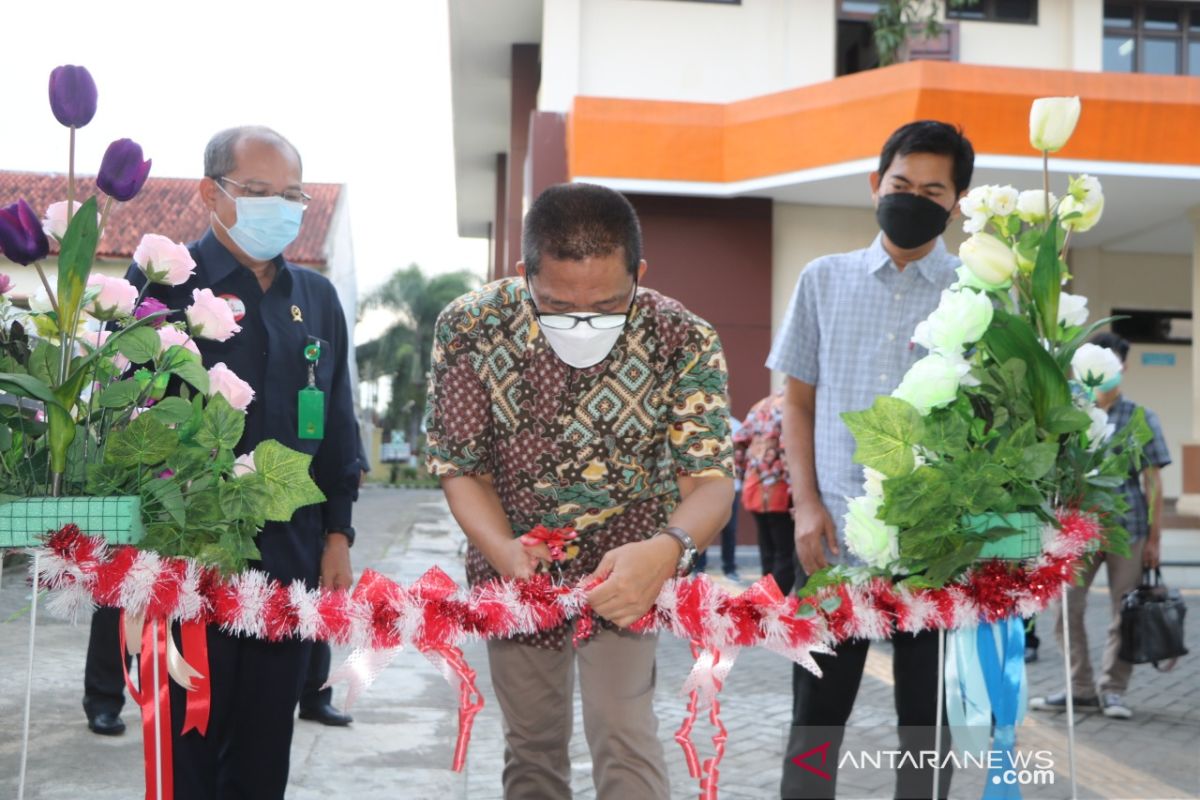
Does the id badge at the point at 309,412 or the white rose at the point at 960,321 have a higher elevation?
the white rose at the point at 960,321

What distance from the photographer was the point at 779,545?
25.0 ft

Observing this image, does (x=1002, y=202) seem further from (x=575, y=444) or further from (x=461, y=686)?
(x=461, y=686)

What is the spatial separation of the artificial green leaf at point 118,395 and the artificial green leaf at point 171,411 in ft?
0.20

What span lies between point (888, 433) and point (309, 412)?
1.53 m

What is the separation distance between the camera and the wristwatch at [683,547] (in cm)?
259

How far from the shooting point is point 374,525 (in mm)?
18500

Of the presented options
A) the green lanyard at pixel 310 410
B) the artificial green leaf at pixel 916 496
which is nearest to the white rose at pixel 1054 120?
the artificial green leaf at pixel 916 496

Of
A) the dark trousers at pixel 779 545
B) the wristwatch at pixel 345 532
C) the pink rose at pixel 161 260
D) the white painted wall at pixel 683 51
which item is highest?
the white painted wall at pixel 683 51

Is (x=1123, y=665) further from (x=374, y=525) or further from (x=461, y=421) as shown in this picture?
(x=374, y=525)

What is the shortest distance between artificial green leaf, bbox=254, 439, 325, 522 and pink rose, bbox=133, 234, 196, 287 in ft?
1.62

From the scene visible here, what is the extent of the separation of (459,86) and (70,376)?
57.0ft

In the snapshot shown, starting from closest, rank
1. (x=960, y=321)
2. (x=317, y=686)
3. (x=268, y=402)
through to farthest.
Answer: (x=960, y=321), (x=268, y=402), (x=317, y=686)

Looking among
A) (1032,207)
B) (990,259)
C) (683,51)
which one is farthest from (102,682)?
(683,51)

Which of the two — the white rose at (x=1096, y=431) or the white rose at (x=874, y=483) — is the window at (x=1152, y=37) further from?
the white rose at (x=874, y=483)
